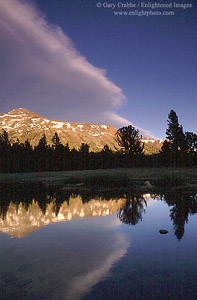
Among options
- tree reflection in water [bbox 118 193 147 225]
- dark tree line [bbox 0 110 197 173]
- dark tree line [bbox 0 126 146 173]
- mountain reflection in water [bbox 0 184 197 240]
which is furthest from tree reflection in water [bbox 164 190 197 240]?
Result: dark tree line [bbox 0 126 146 173]

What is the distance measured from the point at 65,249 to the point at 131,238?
229cm

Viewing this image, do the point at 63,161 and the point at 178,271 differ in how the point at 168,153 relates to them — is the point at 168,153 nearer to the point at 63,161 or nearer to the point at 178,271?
the point at 63,161

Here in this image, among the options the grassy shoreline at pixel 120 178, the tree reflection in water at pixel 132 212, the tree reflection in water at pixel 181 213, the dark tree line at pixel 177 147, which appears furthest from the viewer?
the dark tree line at pixel 177 147

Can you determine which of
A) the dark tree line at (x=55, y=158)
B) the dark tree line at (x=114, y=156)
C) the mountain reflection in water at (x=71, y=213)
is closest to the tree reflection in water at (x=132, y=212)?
the mountain reflection in water at (x=71, y=213)

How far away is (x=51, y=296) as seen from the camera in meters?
3.81

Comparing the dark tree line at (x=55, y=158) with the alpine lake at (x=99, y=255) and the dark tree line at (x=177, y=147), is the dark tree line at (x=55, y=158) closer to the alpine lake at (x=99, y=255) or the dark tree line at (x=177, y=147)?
the dark tree line at (x=177, y=147)

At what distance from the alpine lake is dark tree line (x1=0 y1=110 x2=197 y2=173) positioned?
177 ft

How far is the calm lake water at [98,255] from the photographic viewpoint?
3957mm

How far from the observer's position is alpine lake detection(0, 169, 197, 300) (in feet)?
13.0

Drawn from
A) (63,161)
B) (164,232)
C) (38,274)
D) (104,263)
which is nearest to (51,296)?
(38,274)

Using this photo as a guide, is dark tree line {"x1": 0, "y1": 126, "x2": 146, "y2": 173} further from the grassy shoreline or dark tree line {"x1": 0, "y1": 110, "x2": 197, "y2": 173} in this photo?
the grassy shoreline

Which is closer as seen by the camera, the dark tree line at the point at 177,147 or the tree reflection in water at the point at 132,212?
the tree reflection in water at the point at 132,212

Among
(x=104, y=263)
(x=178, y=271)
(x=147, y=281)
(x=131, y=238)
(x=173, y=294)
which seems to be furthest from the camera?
(x=131, y=238)

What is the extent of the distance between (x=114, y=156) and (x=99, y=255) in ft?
269
